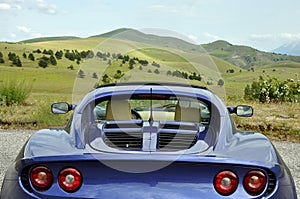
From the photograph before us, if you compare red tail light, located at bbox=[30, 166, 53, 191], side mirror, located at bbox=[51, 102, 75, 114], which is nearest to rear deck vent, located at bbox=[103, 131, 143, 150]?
red tail light, located at bbox=[30, 166, 53, 191]

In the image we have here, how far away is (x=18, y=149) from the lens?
7.95m

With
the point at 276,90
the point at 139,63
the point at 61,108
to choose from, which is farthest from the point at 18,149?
the point at 276,90

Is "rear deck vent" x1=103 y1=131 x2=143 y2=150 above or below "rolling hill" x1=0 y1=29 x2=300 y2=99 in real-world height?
below

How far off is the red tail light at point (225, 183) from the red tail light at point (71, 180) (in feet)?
2.47

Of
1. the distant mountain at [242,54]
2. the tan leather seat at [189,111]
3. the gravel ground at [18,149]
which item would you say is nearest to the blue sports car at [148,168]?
the tan leather seat at [189,111]

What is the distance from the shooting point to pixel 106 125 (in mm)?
3357

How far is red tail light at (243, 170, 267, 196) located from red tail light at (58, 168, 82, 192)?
92 centimetres

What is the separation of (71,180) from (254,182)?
1007 millimetres

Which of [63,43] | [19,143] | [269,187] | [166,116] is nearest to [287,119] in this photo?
[19,143]

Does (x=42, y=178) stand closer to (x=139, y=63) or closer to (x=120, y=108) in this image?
(x=120, y=108)

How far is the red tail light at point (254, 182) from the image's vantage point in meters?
2.50

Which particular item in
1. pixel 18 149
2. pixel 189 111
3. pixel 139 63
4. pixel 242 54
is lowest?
pixel 18 149

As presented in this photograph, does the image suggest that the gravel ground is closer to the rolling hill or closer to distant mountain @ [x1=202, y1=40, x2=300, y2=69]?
the rolling hill

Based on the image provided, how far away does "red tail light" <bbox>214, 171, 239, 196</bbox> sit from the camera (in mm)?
2459
